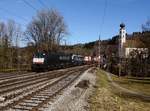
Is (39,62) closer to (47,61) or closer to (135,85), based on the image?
(47,61)

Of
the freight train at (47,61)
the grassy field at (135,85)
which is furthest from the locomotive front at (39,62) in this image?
the grassy field at (135,85)

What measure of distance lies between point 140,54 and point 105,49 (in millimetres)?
63856

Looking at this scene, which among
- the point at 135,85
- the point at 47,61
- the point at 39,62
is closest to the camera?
the point at 135,85

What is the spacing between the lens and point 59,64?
6156cm

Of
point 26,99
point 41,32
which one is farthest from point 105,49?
point 26,99

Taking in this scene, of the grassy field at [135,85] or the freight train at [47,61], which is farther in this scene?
the freight train at [47,61]

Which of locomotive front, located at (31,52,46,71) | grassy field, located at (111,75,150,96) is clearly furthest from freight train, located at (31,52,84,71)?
grassy field, located at (111,75,150,96)

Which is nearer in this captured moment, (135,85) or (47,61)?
(135,85)

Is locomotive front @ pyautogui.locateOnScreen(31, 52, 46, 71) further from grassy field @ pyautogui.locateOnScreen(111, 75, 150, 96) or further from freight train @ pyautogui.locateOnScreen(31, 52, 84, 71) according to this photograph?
grassy field @ pyautogui.locateOnScreen(111, 75, 150, 96)

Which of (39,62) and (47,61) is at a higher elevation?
(47,61)

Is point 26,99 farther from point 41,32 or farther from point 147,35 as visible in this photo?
point 41,32

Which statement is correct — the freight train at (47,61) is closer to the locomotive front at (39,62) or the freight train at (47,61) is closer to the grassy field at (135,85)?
the locomotive front at (39,62)

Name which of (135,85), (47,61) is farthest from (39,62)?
(135,85)

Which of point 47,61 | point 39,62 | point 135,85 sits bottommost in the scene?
point 135,85
